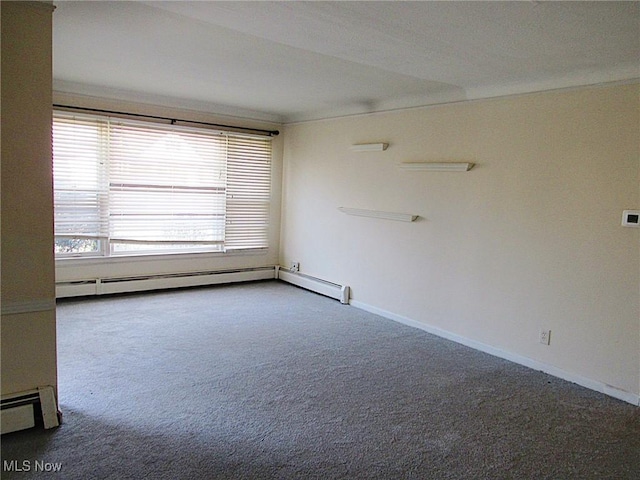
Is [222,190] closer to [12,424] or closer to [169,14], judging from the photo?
[169,14]

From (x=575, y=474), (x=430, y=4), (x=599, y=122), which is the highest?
(x=430, y=4)

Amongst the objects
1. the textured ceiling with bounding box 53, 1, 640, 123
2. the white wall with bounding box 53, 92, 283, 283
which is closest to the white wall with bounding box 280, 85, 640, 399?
the textured ceiling with bounding box 53, 1, 640, 123

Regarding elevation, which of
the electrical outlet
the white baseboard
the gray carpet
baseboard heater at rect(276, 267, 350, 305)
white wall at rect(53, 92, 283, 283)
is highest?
white wall at rect(53, 92, 283, 283)

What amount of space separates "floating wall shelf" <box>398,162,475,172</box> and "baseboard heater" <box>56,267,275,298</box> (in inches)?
108

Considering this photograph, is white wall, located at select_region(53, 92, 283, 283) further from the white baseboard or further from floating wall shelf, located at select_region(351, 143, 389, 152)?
the white baseboard

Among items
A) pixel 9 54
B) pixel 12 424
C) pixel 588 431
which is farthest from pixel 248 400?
pixel 9 54

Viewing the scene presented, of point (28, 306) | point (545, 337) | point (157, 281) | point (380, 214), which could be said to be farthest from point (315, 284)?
point (28, 306)

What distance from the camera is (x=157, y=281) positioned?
5.58 m

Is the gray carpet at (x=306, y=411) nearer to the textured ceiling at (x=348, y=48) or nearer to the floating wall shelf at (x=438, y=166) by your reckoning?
the floating wall shelf at (x=438, y=166)

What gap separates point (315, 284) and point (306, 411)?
3.05m

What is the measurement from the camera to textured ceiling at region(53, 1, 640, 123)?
2.27 m

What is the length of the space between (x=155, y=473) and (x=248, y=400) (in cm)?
83

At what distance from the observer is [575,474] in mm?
2307

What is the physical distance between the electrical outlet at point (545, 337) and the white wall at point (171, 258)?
391cm
